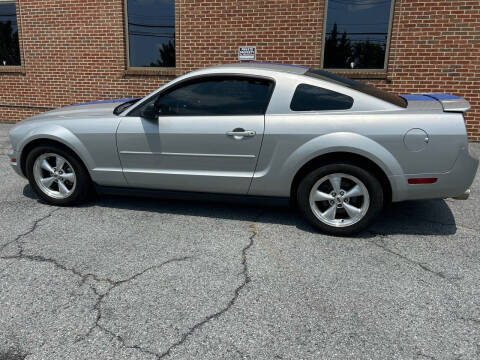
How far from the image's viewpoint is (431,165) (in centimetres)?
346

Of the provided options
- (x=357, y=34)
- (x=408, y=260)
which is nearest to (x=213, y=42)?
(x=357, y=34)

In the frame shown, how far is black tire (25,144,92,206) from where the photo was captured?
4359 millimetres

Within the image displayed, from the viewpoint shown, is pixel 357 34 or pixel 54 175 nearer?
pixel 54 175

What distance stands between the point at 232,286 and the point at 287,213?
5.39 ft

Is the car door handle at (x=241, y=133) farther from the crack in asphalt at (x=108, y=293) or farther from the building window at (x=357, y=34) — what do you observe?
the building window at (x=357, y=34)

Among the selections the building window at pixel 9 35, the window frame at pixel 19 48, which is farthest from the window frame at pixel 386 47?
the building window at pixel 9 35

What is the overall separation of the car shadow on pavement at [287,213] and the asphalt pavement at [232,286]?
0.9 inches

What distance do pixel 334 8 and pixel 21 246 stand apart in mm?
6999

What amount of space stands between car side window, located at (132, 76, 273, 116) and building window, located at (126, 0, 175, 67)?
5.26 meters

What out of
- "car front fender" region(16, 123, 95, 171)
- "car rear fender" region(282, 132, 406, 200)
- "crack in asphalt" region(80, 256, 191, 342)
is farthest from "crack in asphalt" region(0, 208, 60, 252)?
"car rear fender" region(282, 132, 406, 200)

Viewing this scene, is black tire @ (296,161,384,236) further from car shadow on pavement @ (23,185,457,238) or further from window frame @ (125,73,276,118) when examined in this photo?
window frame @ (125,73,276,118)

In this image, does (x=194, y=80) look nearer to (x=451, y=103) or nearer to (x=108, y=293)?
(x=108, y=293)

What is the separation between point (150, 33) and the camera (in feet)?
29.3

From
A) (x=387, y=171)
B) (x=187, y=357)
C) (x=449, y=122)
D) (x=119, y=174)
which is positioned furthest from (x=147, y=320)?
(x=449, y=122)
